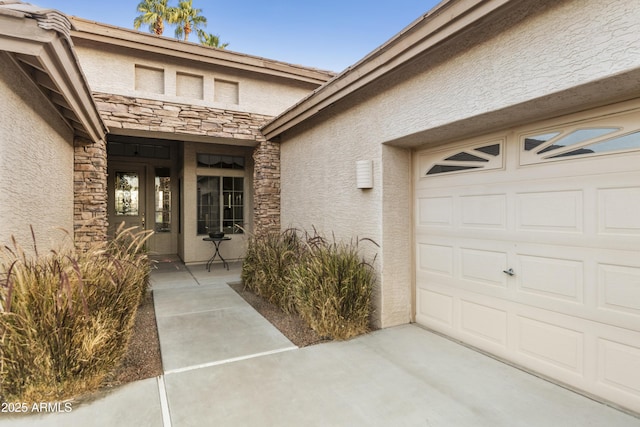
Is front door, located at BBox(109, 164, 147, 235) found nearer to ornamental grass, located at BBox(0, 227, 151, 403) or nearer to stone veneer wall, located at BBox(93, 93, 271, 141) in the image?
stone veneer wall, located at BBox(93, 93, 271, 141)

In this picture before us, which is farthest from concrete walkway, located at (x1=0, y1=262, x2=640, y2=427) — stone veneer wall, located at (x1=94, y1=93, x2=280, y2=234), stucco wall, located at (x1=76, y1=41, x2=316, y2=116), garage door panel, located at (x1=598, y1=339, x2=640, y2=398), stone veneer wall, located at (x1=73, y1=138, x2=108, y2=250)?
stucco wall, located at (x1=76, y1=41, x2=316, y2=116)

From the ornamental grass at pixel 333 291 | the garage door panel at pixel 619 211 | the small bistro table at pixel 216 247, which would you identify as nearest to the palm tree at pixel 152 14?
the small bistro table at pixel 216 247

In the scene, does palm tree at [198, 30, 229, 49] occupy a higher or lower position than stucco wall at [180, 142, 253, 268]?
higher

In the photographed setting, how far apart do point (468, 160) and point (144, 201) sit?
431 inches

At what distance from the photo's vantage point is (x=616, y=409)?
2.70m

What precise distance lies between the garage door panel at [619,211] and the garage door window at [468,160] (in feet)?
3.51

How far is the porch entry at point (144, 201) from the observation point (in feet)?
36.4

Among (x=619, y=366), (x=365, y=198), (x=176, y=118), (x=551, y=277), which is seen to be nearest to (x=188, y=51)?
(x=176, y=118)

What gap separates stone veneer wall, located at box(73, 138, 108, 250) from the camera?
638 centimetres

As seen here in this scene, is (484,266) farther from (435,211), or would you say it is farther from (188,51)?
(188,51)

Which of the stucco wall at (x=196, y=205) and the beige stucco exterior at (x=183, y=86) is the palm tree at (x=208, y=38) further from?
the beige stucco exterior at (x=183, y=86)

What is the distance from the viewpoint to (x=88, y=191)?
6500 mm

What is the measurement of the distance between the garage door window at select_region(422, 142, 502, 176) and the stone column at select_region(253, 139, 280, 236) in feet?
14.6

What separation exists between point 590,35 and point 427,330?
369 centimetres
